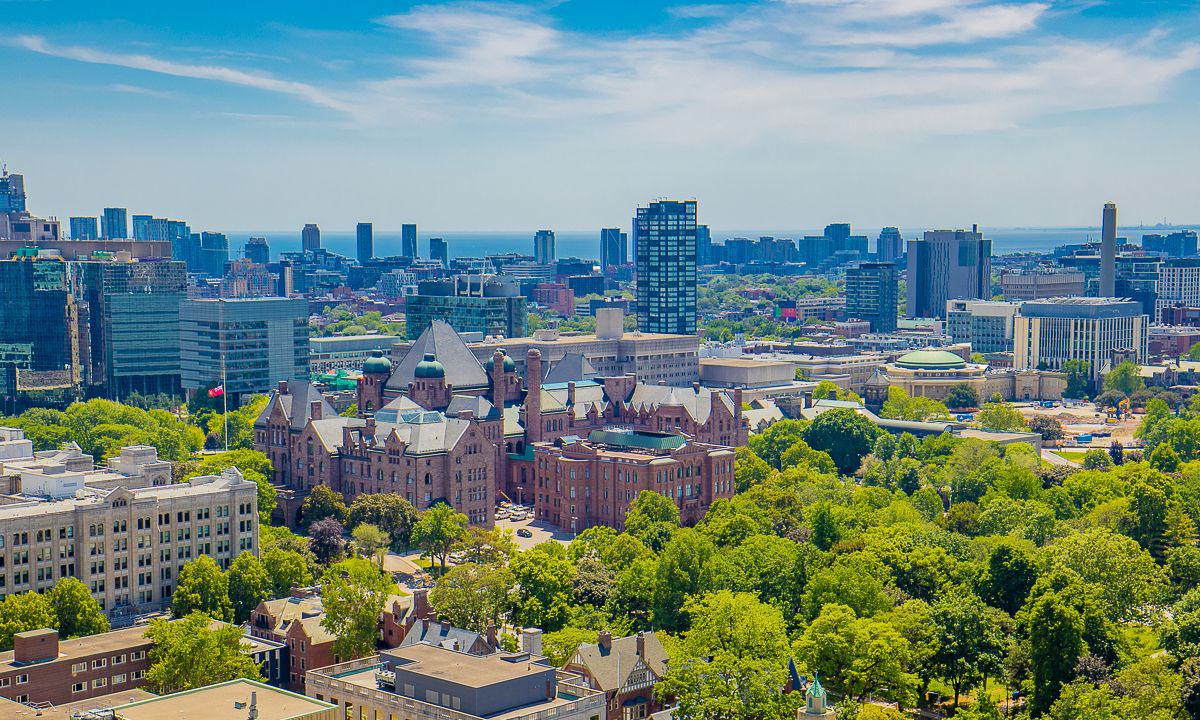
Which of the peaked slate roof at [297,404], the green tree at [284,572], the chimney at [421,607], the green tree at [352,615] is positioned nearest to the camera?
the green tree at [352,615]

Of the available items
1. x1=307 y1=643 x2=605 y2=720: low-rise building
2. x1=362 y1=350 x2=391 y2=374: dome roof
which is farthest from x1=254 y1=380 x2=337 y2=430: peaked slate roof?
x1=307 y1=643 x2=605 y2=720: low-rise building

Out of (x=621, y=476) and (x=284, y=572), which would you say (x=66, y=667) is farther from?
(x=621, y=476)

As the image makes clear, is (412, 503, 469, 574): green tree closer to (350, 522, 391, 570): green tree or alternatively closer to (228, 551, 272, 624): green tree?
(350, 522, 391, 570): green tree

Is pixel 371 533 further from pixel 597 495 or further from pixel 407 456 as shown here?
pixel 597 495

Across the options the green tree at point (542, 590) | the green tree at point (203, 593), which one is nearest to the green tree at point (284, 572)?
the green tree at point (203, 593)

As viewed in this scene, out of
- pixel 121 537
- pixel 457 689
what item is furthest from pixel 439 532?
pixel 457 689

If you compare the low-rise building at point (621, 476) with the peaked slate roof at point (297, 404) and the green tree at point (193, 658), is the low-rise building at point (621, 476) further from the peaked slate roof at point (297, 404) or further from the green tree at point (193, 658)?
the green tree at point (193, 658)
